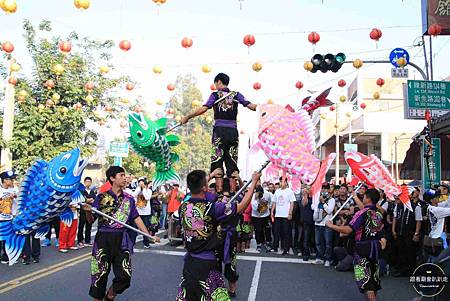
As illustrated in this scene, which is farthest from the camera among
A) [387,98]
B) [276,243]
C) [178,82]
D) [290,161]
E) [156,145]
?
[178,82]

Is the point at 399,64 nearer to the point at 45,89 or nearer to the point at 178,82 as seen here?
the point at 45,89

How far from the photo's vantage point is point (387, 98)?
39.8m

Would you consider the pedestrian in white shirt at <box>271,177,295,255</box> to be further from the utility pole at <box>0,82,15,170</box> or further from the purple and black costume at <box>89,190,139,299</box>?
the utility pole at <box>0,82,15,170</box>

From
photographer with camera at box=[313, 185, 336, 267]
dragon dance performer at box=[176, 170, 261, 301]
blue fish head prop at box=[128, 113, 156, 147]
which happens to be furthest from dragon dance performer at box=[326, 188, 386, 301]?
photographer with camera at box=[313, 185, 336, 267]

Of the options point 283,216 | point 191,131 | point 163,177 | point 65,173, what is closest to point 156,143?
point 163,177

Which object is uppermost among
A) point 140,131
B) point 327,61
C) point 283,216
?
point 327,61

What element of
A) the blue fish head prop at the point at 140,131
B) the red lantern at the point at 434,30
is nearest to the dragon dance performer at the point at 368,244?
the blue fish head prop at the point at 140,131

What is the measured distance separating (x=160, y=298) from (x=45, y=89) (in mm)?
13381

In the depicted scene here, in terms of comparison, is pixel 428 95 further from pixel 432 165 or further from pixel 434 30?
pixel 432 165

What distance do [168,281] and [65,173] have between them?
3.24 metres

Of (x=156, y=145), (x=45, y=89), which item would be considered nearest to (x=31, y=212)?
(x=156, y=145)

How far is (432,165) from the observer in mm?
11414

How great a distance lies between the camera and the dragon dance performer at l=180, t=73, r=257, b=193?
5574mm

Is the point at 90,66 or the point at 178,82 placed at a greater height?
the point at 178,82
